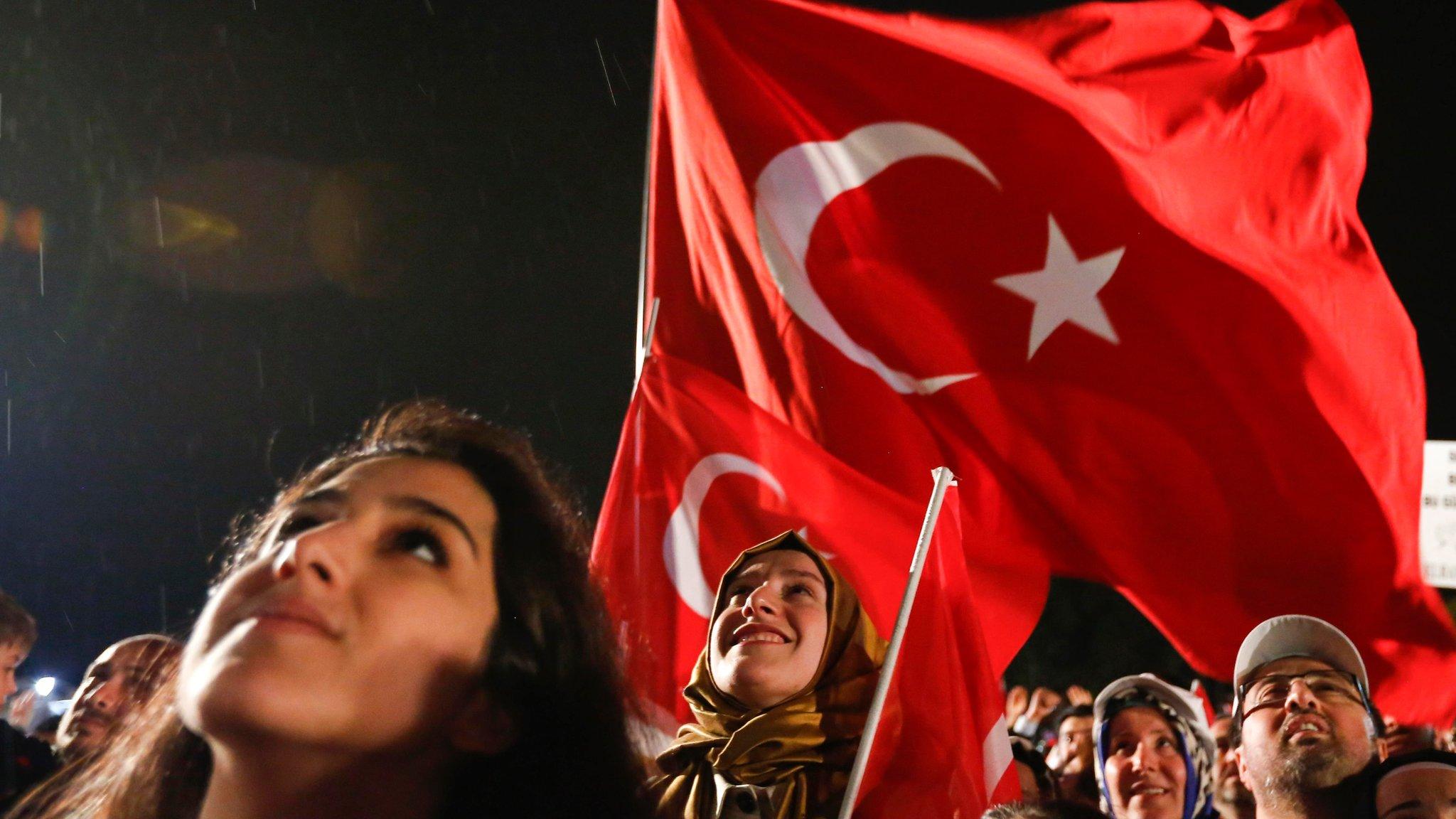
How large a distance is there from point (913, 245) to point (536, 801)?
4599 millimetres

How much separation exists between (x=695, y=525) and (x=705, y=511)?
72 mm

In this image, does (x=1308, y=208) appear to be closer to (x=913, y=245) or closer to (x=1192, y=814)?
(x=913, y=245)

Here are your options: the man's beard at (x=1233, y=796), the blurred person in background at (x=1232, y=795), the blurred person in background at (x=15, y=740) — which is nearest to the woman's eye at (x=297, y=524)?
the blurred person in background at (x=15, y=740)

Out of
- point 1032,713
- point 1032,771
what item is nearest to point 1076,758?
point 1032,771

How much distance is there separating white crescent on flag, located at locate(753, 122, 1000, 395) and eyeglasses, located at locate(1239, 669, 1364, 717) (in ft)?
6.16

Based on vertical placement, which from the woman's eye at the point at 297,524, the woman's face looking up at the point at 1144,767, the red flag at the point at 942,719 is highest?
the woman's eye at the point at 297,524

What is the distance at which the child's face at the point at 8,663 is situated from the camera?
518 centimetres

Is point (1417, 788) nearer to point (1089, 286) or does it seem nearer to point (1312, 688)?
point (1312, 688)

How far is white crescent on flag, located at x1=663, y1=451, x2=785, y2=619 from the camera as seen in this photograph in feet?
17.1

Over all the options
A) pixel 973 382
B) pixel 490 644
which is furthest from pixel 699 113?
pixel 490 644

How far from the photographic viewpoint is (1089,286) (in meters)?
5.94

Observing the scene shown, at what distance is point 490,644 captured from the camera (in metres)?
1.84

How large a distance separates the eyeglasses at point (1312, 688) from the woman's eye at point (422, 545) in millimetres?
3210

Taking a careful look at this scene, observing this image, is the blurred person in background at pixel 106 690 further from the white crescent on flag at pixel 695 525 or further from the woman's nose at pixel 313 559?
the woman's nose at pixel 313 559
